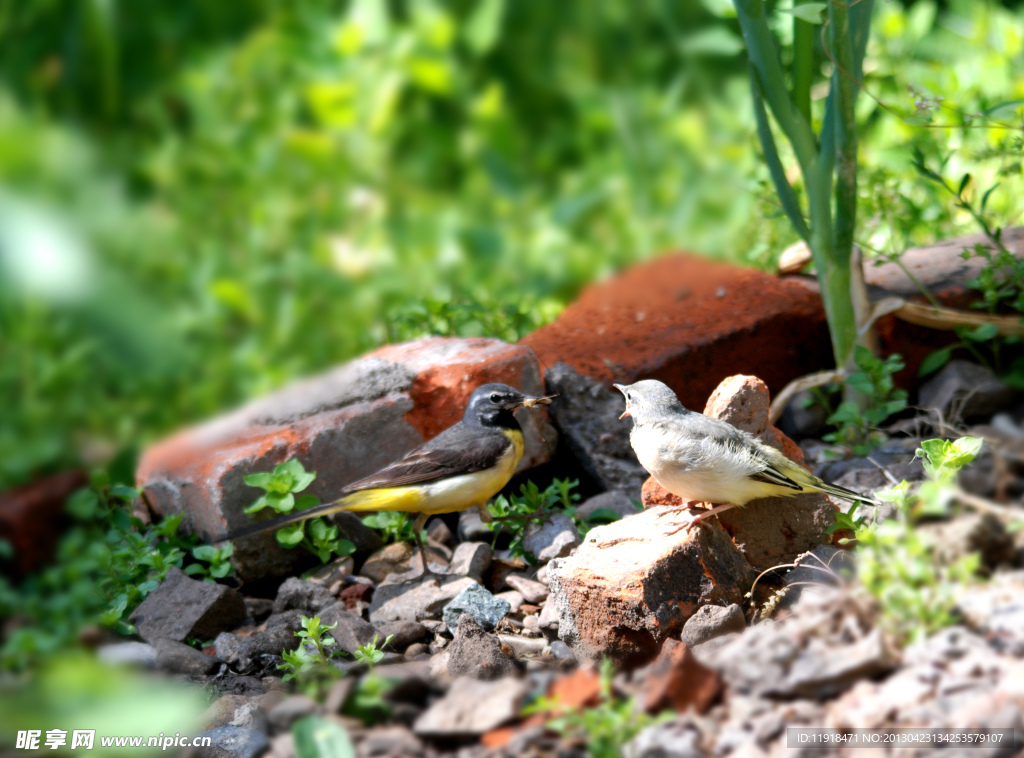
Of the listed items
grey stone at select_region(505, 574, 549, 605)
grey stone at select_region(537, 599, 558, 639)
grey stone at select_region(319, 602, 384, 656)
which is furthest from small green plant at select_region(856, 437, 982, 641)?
grey stone at select_region(319, 602, 384, 656)

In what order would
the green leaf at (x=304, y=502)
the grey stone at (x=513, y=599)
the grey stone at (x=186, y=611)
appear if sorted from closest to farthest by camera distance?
the grey stone at (x=186, y=611)
the grey stone at (x=513, y=599)
the green leaf at (x=304, y=502)

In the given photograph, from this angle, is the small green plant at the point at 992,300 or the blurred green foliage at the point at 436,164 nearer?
the small green plant at the point at 992,300

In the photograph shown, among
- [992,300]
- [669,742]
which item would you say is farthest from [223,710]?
[992,300]

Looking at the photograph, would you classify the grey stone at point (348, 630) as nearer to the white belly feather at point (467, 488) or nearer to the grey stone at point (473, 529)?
the white belly feather at point (467, 488)

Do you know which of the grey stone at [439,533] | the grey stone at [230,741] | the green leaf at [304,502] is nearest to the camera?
the grey stone at [230,741]

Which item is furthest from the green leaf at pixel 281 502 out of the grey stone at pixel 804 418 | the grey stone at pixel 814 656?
the grey stone at pixel 814 656

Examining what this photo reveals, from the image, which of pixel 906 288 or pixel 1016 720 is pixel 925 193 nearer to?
pixel 906 288

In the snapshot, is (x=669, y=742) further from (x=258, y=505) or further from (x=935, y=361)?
(x=935, y=361)

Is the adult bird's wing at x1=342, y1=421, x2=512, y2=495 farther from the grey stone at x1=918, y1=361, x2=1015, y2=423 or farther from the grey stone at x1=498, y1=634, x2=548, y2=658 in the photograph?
the grey stone at x1=918, y1=361, x2=1015, y2=423
